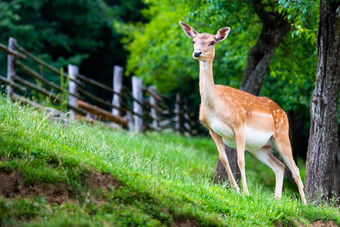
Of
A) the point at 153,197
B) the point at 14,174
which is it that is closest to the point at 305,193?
the point at 153,197

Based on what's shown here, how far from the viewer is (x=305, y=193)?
7066mm

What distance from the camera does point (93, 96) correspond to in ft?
40.2

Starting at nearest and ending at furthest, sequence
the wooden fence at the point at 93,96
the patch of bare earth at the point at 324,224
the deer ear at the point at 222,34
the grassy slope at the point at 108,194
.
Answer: the grassy slope at the point at 108,194 → the patch of bare earth at the point at 324,224 → the deer ear at the point at 222,34 → the wooden fence at the point at 93,96

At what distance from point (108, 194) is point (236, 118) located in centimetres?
247

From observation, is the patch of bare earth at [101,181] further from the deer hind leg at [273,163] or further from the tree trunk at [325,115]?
the tree trunk at [325,115]

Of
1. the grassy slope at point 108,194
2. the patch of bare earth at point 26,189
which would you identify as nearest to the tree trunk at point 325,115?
the grassy slope at point 108,194

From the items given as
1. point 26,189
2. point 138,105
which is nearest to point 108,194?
point 26,189

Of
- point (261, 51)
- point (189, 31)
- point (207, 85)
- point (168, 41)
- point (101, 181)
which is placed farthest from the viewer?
point (168, 41)

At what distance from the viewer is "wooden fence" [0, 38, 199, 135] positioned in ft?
33.6

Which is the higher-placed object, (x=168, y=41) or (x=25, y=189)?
(x=168, y=41)

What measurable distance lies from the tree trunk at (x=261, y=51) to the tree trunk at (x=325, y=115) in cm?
157

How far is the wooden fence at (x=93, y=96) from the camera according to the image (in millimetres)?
10242

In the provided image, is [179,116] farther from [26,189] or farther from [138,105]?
[26,189]

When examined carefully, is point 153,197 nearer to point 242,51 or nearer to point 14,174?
point 14,174
